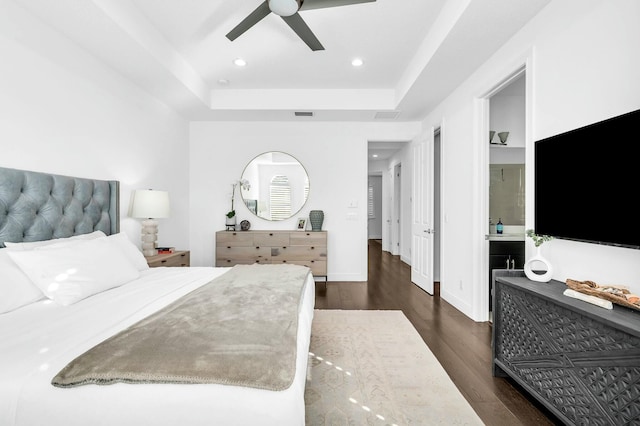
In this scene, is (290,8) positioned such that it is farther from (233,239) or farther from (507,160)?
(507,160)

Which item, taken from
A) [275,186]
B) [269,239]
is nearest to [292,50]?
[275,186]

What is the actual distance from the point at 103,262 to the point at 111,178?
1.28 metres

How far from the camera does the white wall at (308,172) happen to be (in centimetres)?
482

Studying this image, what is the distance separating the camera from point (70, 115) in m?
2.47

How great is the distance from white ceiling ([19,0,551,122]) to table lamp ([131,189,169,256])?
1.24 metres

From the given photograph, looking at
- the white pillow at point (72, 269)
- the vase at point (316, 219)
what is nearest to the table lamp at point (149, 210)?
the white pillow at point (72, 269)

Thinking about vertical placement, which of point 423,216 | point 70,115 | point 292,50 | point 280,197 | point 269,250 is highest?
point 292,50

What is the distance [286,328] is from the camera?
1.31m

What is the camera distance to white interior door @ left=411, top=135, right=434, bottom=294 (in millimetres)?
4125

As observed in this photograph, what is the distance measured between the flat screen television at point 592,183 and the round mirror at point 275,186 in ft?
10.9

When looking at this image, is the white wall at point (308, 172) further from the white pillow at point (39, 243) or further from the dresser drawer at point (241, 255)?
the white pillow at point (39, 243)

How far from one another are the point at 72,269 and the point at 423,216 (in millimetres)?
3934

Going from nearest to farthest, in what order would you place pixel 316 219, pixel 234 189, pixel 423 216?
pixel 423 216, pixel 316 219, pixel 234 189

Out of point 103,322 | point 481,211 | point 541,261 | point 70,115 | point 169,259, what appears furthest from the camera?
point 169,259
